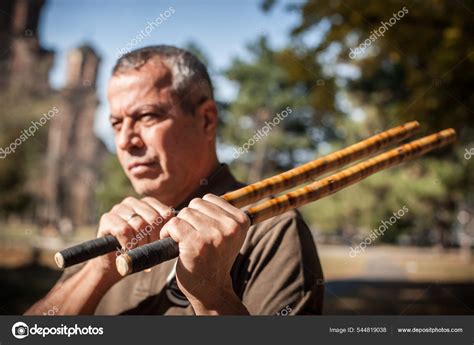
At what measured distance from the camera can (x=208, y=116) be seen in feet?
4.31

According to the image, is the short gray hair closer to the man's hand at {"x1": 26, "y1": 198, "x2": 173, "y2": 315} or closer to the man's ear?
the man's ear

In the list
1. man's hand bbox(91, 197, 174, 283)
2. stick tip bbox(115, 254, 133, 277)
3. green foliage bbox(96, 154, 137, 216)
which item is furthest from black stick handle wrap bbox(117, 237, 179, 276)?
green foliage bbox(96, 154, 137, 216)

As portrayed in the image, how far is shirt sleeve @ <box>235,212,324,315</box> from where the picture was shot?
1.03 meters

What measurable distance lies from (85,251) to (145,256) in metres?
0.21

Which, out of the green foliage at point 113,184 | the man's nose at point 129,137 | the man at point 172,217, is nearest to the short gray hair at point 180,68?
the man at point 172,217

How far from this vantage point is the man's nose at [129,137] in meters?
1.22

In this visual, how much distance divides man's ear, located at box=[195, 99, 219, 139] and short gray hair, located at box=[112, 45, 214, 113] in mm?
18

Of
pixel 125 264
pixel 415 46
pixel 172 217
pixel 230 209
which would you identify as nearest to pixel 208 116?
pixel 172 217

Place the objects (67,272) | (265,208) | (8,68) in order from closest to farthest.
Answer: (265,208) < (67,272) < (8,68)

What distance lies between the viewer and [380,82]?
8.22 meters

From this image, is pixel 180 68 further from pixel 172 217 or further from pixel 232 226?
pixel 232 226
